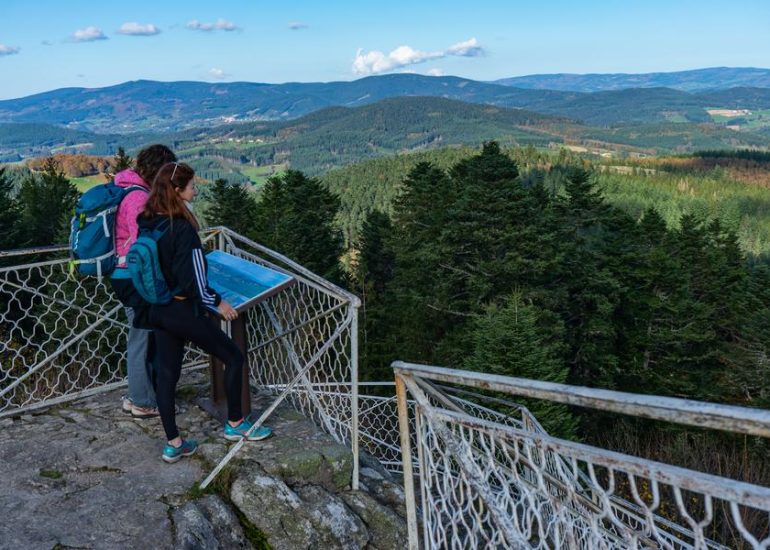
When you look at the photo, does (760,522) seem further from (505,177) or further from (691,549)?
(505,177)

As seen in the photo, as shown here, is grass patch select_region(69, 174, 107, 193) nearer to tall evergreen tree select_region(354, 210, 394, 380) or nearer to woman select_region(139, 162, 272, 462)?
tall evergreen tree select_region(354, 210, 394, 380)

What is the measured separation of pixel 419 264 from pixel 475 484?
89.8 ft

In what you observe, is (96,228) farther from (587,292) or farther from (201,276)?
(587,292)

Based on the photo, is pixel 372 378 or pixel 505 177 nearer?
pixel 505 177

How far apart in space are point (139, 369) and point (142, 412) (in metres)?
0.38

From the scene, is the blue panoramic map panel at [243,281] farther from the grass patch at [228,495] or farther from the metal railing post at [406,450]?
the metal railing post at [406,450]

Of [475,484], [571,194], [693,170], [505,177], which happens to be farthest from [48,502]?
[693,170]

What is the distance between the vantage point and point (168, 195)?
3.77 metres

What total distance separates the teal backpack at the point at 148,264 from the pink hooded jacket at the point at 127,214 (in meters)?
0.44

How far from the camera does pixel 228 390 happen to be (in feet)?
14.2

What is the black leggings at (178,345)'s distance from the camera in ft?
12.9

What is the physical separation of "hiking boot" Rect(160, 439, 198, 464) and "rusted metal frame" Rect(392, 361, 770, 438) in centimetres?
268

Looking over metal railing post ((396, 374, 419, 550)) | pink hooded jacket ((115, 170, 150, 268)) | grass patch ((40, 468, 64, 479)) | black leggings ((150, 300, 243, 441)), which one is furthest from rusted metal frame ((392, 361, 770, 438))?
grass patch ((40, 468, 64, 479))

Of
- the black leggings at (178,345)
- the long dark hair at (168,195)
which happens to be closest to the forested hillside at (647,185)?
the black leggings at (178,345)
